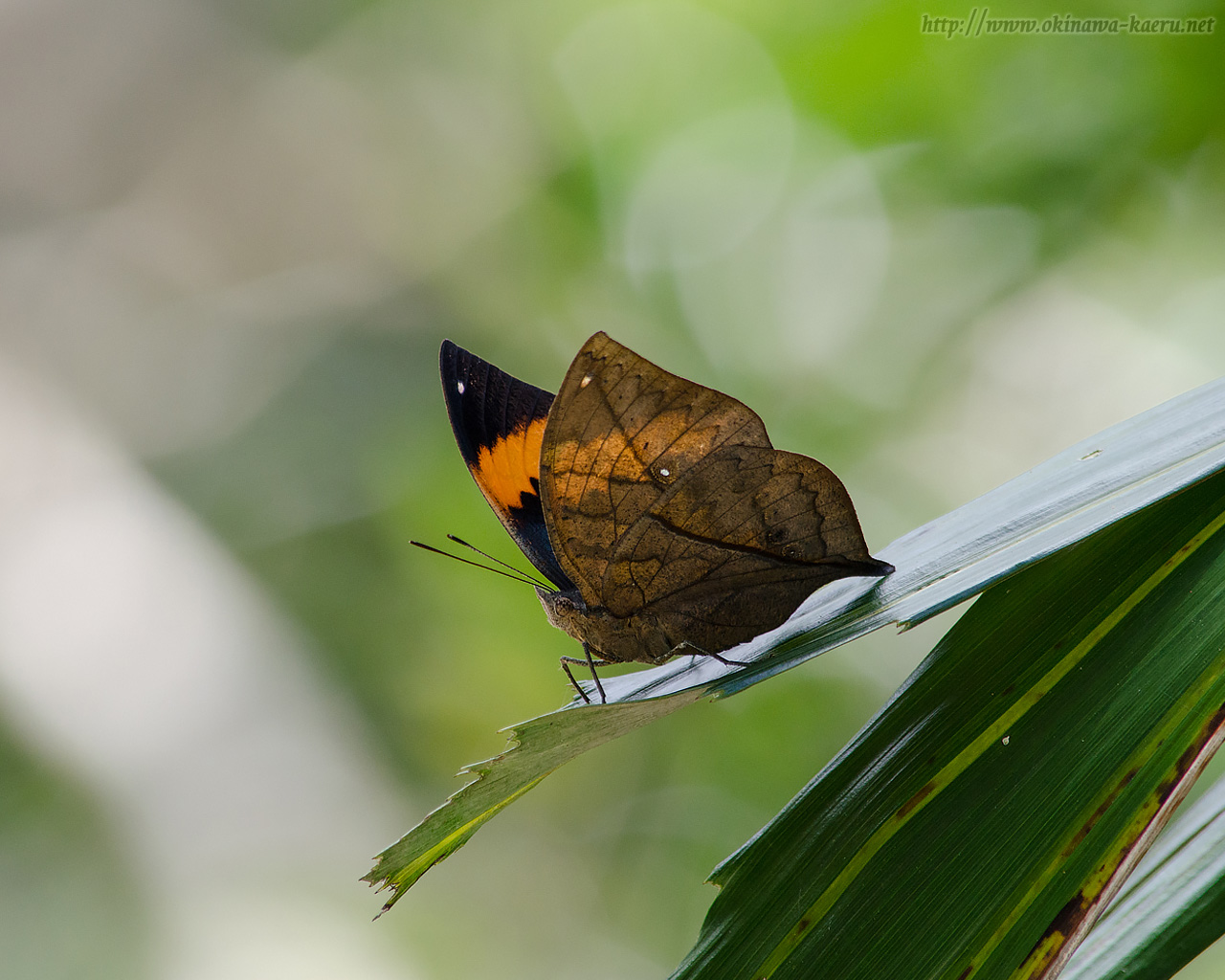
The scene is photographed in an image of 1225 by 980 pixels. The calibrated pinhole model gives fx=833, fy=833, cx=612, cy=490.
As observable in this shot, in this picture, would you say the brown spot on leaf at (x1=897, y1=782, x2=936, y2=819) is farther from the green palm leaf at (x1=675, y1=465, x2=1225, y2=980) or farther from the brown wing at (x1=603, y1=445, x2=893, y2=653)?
the brown wing at (x1=603, y1=445, x2=893, y2=653)

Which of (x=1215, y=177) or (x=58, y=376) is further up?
(x=58, y=376)

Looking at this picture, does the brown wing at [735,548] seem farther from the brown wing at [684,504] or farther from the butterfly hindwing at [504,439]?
the butterfly hindwing at [504,439]

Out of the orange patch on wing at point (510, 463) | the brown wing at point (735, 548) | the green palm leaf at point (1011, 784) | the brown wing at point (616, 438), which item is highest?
the orange patch on wing at point (510, 463)

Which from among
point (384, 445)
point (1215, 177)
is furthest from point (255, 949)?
point (1215, 177)

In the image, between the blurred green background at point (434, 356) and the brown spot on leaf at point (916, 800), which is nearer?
the brown spot on leaf at point (916, 800)

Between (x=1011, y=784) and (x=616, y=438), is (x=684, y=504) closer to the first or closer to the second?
(x=616, y=438)

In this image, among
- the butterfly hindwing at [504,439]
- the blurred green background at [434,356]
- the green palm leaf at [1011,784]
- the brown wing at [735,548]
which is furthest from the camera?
the blurred green background at [434,356]

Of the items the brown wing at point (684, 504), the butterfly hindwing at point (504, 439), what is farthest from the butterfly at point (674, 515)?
the butterfly hindwing at point (504, 439)

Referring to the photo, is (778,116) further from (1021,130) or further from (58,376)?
(58,376)
